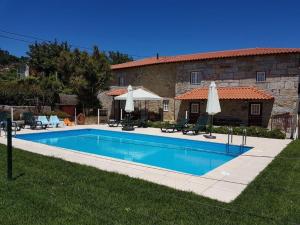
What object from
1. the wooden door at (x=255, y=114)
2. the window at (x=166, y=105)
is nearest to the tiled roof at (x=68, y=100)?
the window at (x=166, y=105)

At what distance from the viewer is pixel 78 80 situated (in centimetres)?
2548

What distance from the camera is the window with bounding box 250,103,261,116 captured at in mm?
21164

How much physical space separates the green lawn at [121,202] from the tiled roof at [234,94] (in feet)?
44.3

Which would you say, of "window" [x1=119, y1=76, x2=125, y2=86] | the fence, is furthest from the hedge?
"window" [x1=119, y1=76, x2=125, y2=86]

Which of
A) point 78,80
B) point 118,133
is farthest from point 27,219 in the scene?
point 78,80

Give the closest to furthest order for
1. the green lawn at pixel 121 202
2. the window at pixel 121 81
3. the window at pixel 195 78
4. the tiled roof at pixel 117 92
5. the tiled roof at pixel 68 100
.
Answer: the green lawn at pixel 121 202
the window at pixel 195 78
the tiled roof at pixel 117 92
the tiled roof at pixel 68 100
the window at pixel 121 81

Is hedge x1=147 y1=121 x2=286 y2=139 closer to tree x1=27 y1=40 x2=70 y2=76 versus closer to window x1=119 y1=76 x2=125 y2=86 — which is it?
window x1=119 y1=76 x2=125 y2=86

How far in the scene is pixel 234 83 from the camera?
22.3 meters

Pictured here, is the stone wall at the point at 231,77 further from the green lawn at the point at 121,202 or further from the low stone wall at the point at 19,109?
the green lawn at the point at 121,202

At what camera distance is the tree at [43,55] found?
46.4m

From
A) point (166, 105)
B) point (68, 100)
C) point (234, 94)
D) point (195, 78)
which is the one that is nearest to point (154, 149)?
point (234, 94)

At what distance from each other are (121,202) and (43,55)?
1846 inches

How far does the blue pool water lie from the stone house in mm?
7272

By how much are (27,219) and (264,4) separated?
18259mm
